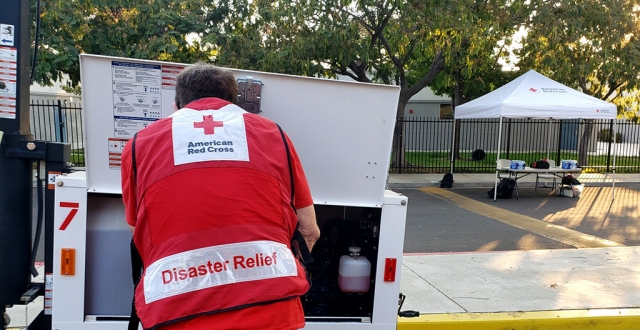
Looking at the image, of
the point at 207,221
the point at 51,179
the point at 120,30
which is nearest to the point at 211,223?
the point at 207,221

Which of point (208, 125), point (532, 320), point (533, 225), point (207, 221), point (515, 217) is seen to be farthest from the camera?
point (515, 217)

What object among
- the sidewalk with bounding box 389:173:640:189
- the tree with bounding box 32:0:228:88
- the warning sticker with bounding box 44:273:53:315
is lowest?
the sidewalk with bounding box 389:173:640:189

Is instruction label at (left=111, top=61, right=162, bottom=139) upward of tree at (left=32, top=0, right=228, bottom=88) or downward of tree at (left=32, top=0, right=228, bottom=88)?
downward

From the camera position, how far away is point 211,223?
5.81 feet

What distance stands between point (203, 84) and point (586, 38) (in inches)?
561

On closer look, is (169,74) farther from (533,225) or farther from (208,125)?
(533,225)

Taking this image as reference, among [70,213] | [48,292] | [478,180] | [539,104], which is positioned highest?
[539,104]

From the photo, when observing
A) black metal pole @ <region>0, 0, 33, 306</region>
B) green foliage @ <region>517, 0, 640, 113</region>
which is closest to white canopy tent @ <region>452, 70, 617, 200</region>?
green foliage @ <region>517, 0, 640, 113</region>

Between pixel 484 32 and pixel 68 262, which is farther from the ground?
pixel 484 32

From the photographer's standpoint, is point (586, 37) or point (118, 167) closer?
point (118, 167)

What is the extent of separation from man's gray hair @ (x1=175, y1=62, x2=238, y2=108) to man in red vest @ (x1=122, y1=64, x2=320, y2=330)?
11cm

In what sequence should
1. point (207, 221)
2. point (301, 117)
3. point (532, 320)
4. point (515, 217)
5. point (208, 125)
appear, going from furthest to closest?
point (515, 217), point (532, 320), point (301, 117), point (208, 125), point (207, 221)

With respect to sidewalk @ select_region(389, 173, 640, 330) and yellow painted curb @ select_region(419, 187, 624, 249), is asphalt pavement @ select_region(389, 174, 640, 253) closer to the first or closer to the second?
yellow painted curb @ select_region(419, 187, 624, 249)

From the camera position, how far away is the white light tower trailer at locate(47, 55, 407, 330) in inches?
103
